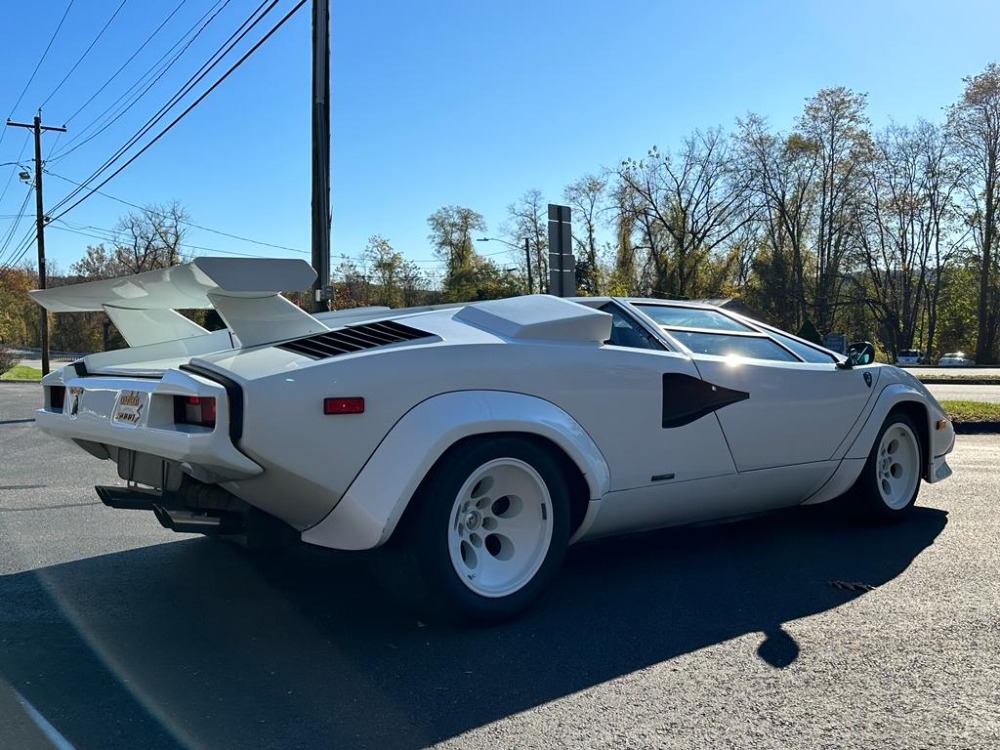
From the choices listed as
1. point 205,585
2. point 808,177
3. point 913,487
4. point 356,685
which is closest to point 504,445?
point 356,685

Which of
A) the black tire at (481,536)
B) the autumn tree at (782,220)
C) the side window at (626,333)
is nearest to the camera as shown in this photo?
the black tire at (481,536)

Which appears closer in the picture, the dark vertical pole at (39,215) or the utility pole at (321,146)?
the utility pole at (321,146)

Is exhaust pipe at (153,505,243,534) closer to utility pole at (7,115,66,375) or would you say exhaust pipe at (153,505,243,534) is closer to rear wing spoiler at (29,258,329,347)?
rear wing spoiler at (29,258,329,347)

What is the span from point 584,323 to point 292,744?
222cm

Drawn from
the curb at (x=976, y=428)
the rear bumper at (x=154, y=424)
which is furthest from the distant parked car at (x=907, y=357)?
the rear bumper at (x=154, y=424)

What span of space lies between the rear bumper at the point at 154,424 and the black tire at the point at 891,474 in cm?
387

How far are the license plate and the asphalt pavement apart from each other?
891 mm

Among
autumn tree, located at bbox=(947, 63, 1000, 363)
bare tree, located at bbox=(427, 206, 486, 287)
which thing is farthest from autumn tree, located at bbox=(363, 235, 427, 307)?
autumn tree, located at bbox=(947, 63, 1000, 363)

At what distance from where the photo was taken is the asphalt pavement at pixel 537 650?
8.69 feet

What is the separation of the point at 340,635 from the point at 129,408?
126cm

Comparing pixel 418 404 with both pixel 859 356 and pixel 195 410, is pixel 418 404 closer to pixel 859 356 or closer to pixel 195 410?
pixel 195 410

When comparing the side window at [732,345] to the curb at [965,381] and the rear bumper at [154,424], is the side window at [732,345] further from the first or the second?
the curb at [965,381]

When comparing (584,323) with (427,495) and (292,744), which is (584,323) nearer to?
(427,495)

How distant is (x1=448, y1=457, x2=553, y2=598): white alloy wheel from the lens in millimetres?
3511
